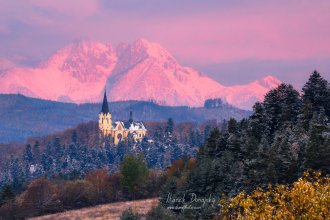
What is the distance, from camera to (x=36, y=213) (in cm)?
10244

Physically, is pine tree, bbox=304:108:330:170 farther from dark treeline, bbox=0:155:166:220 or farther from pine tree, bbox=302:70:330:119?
dark treeline, bbox=0:155:166:220

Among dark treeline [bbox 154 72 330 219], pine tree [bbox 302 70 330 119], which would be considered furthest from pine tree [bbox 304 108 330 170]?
pine tree [bbox 302 70 330 119]

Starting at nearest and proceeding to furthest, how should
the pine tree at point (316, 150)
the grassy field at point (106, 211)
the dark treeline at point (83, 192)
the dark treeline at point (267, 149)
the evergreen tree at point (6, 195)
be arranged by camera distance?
the pine tree at point (316, 150)
the dark treeline at point (267, 149)
the grassy field at point (106, 211)
the dark treeline at point (83, 192)
the evergreen tree at point (6, 195)

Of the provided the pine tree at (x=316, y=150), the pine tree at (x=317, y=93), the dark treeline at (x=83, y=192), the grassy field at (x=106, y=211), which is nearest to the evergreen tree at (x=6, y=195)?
the dark treeline at (x=83, y=192)

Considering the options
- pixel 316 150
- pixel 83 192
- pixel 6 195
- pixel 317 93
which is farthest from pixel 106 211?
pixel 316 150

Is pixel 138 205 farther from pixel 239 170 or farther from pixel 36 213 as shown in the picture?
pixel 239 170

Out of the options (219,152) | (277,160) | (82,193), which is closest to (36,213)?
(82,193)

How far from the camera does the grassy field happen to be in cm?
8879

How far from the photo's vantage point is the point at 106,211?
94.8 m

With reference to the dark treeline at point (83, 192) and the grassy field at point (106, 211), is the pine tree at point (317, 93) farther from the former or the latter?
the dark treeline at point (83, 192)

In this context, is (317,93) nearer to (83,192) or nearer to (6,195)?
(83,192)

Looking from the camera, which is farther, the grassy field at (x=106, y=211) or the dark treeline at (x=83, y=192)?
the dark treeline at (x=83, y=192)

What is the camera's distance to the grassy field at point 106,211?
88794 mm

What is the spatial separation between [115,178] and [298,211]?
8737 cm
